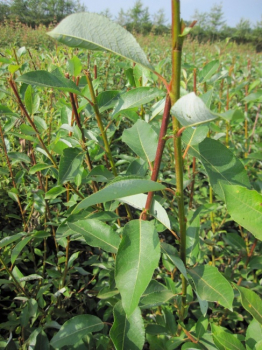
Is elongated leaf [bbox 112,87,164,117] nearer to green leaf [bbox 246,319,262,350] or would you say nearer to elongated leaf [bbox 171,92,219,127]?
elongated leaf [bbox 171,92,219,127]

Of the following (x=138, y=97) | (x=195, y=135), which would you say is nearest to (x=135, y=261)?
(x=195, y=135)

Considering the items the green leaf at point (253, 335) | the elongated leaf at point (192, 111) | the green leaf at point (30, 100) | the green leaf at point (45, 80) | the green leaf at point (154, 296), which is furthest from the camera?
the green leaf at point (30, 100)

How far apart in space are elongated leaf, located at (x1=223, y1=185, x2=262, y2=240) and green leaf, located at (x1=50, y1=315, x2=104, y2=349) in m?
0.71

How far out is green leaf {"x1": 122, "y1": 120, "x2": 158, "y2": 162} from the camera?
0.83m

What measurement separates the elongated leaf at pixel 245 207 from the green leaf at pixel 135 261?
187 millimetres

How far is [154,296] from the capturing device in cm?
92

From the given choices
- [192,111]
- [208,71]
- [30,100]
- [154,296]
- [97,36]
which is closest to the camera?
[192,111]

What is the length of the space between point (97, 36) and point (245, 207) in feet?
1.54

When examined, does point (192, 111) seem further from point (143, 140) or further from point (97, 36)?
point (143, 140)

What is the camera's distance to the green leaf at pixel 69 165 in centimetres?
94

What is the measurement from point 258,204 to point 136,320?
0.52 meters

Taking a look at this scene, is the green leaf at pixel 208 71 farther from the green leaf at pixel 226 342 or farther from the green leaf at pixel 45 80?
the green leaf at pixel 226 342

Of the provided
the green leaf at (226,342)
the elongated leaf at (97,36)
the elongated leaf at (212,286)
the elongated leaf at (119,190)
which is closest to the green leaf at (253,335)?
the green leaf at (226,342)

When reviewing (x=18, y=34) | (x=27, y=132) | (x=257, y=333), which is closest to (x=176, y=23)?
(x=27, y=132)
